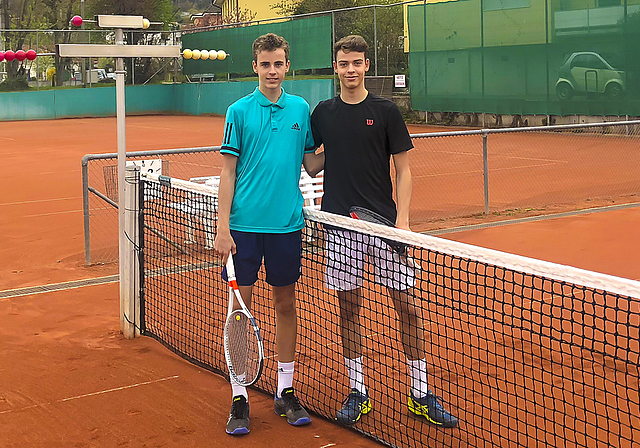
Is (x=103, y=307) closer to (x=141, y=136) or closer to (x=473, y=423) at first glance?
(x=473, y=423)

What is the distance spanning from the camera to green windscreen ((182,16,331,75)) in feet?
95.0

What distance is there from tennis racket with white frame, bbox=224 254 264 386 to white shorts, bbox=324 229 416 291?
49 cm

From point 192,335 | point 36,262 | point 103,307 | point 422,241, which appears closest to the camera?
point 422,241

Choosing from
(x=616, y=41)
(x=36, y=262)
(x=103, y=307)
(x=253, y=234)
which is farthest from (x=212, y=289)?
(x=616, y=41)

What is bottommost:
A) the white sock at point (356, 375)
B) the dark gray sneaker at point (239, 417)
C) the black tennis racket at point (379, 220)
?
the dark gray sneaker at point (239, 417)

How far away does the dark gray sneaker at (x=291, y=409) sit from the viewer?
392 cm

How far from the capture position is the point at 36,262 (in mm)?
7781

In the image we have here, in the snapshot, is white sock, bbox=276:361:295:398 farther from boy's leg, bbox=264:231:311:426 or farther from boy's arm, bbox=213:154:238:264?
boy's arm, bbox=213:154:238:264

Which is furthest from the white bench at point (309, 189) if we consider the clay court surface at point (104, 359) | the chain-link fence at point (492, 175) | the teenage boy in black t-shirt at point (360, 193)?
the teenage boy in black t-shirt at point (360, 193)

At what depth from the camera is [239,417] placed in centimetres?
389

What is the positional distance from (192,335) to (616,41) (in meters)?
18.1

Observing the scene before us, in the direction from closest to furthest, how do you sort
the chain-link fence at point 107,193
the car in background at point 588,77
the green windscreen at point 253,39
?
the chain-link fence at point 107,193 → the car in background at point 588,77 → the green windscreen at point 253,39

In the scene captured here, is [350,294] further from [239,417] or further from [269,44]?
[269,44]

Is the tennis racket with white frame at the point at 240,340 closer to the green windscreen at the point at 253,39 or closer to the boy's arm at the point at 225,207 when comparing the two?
the boy's arm at the point at 225,207
